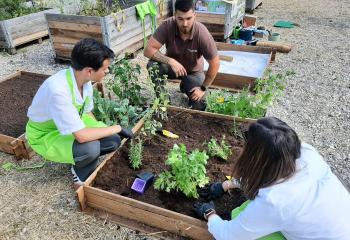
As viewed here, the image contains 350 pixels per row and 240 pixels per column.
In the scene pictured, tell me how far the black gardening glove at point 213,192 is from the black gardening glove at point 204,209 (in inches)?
5.8

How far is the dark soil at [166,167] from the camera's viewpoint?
2.54m

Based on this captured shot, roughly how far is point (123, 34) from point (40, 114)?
3.10m

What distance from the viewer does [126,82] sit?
12.3 ft

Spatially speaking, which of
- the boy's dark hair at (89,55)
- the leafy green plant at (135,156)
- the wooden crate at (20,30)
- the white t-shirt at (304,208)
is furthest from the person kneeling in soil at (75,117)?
the wooden crate at (20,30)

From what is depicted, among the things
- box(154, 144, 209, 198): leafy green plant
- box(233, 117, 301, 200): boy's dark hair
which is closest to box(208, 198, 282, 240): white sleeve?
box(233, 117, 301, 200): boy's dark hair

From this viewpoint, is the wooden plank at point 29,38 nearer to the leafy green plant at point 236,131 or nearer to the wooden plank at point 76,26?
the wooden plank at point 76,26

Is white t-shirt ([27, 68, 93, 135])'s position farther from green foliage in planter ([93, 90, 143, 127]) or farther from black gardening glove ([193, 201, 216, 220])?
black gardening glove ([193, 201, 216, 220])

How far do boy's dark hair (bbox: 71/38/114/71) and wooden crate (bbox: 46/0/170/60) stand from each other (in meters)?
2.71

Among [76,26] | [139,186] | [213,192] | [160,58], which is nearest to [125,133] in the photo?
[139,186]

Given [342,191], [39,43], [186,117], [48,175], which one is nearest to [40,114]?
[48,175]

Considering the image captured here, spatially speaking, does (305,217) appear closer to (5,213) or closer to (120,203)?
(120,203)

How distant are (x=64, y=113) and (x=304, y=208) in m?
1.72

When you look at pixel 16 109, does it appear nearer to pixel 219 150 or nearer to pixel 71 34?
pixel 71 34

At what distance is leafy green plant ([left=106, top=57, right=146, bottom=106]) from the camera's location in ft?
12.1
